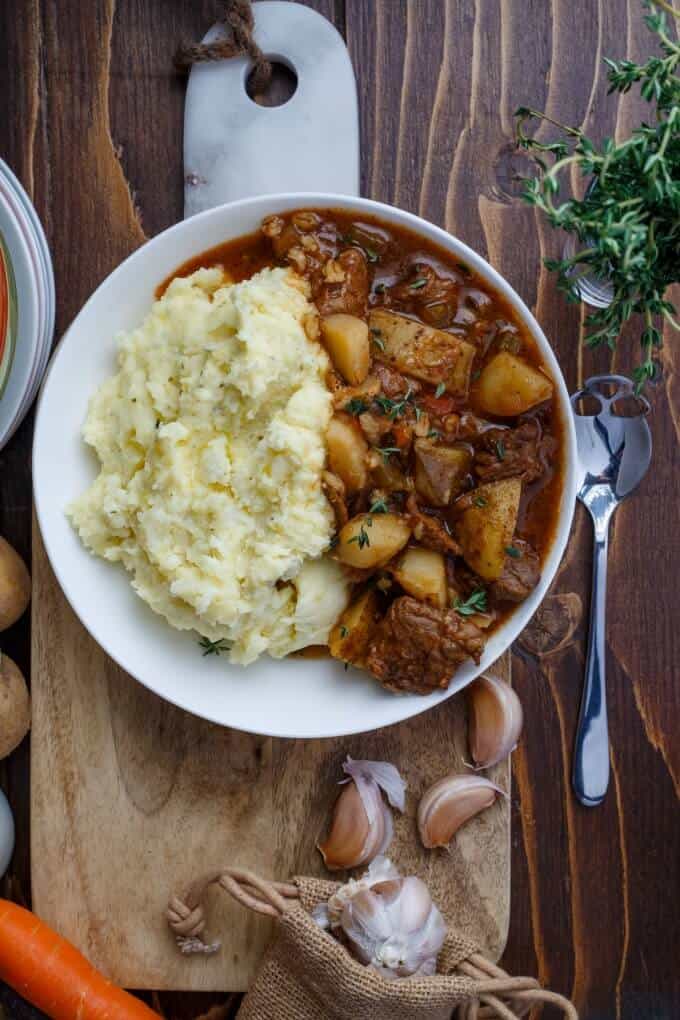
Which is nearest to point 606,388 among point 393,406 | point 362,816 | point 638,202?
point 393,406

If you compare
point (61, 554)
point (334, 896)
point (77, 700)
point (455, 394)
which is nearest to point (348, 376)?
point (455, 394)

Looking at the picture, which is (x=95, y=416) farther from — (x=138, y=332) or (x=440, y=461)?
(x=440, y=461)

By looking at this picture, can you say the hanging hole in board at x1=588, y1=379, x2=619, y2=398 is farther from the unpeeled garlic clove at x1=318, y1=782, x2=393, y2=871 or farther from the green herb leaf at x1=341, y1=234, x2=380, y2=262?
the unpeeled garlic clove at x1=318, y1=782, x2=393, y2=871

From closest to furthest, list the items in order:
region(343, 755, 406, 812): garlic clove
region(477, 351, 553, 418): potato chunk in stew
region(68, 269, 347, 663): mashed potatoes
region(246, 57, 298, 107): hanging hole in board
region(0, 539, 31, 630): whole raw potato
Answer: region(68, 269, 347, 663): mashed potatoes < region(477, 351, 553, 418): potato chunk in stew < region(0, 539, 31, 630): whole raw potato < region(343, 755, 406, 812): garlic clove < region(246, 57, 298, 107): hanging hole in board

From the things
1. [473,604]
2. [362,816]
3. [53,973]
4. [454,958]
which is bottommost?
[53,973]

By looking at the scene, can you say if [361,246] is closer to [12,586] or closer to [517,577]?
[517,577]

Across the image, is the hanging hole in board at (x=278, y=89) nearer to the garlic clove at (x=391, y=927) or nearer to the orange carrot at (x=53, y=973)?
the garlic clove at (x=391, y=927)

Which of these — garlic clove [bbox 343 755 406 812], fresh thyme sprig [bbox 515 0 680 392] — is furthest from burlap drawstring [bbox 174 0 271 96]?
garlic clove [bbox 343 755 406 812]
